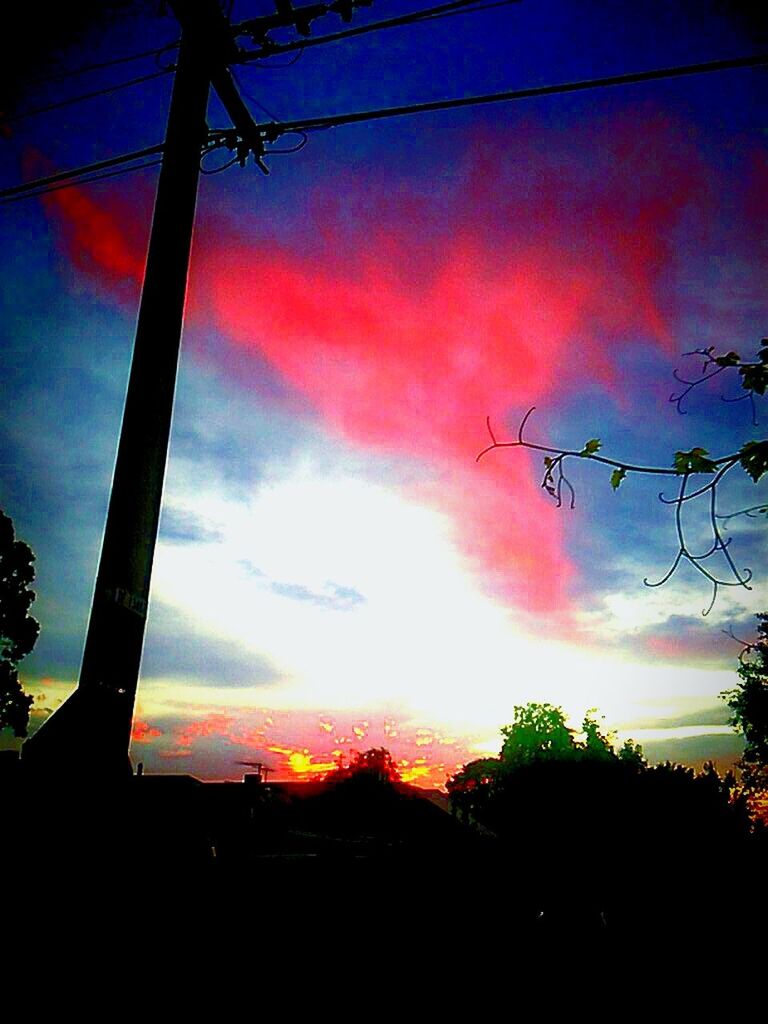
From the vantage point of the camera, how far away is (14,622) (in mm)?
28094

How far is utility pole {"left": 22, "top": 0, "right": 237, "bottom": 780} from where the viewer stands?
3377 millimetres

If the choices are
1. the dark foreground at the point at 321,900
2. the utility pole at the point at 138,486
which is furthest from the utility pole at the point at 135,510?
the dark foreground at the point at 321,900

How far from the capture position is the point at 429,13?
6207 mm

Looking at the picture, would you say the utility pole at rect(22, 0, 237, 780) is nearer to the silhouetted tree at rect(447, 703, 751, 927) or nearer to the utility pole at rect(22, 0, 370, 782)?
the utility pole at rect(22, 0, 370, 782)

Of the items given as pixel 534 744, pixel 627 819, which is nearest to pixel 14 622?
pixel 627 819

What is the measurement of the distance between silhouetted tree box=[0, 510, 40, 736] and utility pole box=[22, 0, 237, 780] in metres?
27.2

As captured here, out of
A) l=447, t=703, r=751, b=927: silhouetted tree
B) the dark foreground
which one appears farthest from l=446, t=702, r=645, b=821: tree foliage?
the dark foreground

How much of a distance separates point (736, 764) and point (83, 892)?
4695cm

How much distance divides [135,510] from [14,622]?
29008 millimetres

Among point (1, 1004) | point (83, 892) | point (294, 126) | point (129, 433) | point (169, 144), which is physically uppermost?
point (294, 126)

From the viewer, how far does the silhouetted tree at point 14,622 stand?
27.4 metres

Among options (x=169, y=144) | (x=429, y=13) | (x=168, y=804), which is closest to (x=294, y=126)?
(x=429, y=13)

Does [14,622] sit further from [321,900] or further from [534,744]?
[534,744]

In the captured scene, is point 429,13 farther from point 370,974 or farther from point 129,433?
point 370,974
